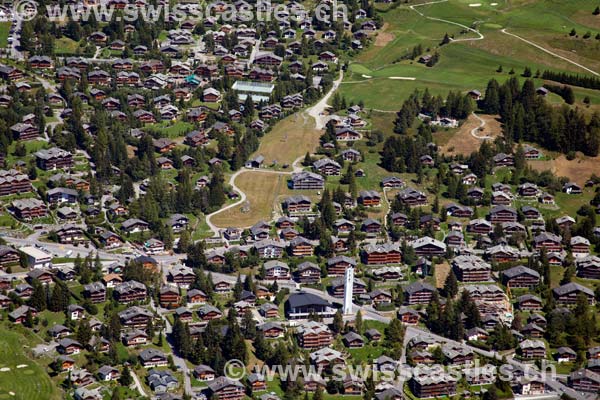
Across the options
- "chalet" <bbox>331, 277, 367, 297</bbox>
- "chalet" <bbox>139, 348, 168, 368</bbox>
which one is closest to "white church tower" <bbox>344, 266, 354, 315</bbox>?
"chalet" <bbox>331, 277, 367, 297</bbox>

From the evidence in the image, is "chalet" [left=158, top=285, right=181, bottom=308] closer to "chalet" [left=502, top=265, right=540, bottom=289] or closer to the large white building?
the large white building

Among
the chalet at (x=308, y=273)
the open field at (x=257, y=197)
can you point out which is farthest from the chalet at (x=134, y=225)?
the chalet at (x=308, y=273)

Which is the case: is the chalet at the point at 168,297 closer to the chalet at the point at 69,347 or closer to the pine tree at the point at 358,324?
the chalet at the point at 69,347

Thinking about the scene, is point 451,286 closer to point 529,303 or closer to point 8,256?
point 529,303

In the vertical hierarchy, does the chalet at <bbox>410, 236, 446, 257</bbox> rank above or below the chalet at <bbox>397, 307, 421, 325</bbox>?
above

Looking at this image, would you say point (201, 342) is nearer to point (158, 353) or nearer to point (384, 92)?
point (158, 353)

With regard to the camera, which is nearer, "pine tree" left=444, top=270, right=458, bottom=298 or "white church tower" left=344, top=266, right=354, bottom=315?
"white church tower" left=344, top=266, right=354, bottom=315
